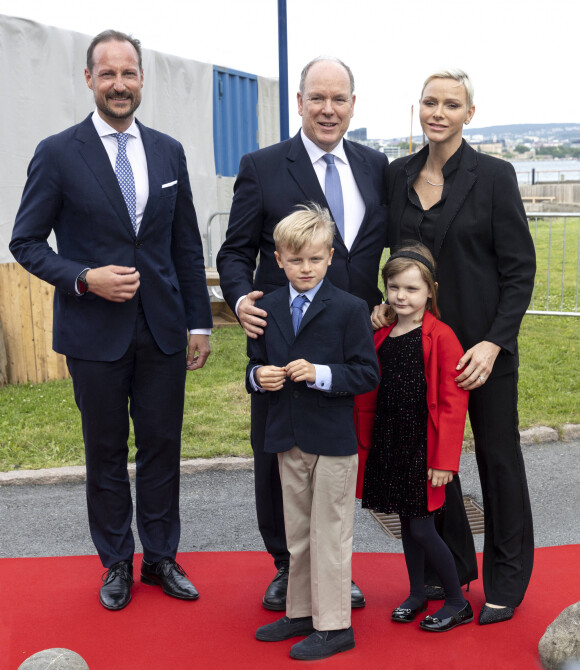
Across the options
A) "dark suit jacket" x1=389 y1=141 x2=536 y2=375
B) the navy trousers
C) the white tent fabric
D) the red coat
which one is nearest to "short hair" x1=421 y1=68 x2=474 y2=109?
"dark suit jacket" x1=389 y1=141 x2=536 y2=375

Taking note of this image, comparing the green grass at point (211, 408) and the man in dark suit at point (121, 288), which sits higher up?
the man in dark suit at point (121, 288)

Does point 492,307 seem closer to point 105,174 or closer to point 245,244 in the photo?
point 245,244

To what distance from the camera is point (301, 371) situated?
2945mm

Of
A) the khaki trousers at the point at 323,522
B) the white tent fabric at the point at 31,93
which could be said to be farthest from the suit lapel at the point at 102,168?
the white tent fabric at the point at 31,93

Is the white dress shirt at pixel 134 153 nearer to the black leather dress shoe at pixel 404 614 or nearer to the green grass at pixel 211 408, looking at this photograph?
the black leather dress shoe at pixel 404 614

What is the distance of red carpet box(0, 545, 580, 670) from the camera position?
3.16 meters

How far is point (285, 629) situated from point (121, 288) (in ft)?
5.07

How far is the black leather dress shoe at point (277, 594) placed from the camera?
3597mm

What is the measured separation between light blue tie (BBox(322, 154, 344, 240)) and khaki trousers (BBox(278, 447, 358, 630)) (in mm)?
975

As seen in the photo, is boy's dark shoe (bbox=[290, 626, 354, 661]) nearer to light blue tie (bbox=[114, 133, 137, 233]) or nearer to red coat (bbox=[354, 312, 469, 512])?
red coat (bbox=[354, 312, 469, 512])

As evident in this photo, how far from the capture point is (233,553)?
4.25 m

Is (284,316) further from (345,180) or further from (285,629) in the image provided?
(285,629)

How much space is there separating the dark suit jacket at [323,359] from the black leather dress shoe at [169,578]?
975 mm

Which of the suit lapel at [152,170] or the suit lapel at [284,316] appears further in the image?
the suit lapel at [152,170]
